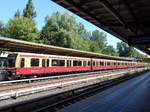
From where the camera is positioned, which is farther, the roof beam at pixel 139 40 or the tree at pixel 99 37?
the tree at pixel 99 37

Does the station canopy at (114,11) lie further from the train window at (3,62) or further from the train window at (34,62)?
the train window at (3,62)

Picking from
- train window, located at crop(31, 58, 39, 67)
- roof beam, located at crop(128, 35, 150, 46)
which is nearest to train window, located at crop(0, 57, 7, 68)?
train window, located at crop(31, 58, 39, 67)

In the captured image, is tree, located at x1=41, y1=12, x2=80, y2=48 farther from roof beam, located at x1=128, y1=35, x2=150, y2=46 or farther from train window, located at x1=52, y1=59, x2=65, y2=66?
roof beam, located at x1=128, y1=35, x2=150, y2=46

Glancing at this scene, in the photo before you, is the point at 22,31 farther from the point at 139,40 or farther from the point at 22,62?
the point at 139,40

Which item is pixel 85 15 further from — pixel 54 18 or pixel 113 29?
pixel 54 18

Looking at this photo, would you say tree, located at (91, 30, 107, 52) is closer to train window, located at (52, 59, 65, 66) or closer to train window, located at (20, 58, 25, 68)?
→ train window, located at (52, 59, 65, 66)

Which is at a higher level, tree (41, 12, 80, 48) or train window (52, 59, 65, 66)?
tree (41, 12, 80, 48)

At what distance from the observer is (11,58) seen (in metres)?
30.4

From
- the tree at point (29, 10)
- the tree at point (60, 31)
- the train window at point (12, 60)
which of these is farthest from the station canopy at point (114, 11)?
the tree at point (29, 10)

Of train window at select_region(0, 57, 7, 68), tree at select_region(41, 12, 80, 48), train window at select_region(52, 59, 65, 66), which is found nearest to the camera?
train window at select_region(0, 57, 7, 68)

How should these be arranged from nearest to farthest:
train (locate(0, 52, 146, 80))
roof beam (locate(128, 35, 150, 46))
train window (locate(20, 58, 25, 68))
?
roof beam (locate(128, 35, 150, 46)) < train (locate(0, 52, 146, 80)) < train window (locate(20, 58, 25, 68))

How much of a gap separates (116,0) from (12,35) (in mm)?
71213

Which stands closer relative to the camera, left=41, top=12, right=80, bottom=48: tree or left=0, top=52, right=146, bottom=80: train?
left=0, top=52, right=146, bottom=80: train

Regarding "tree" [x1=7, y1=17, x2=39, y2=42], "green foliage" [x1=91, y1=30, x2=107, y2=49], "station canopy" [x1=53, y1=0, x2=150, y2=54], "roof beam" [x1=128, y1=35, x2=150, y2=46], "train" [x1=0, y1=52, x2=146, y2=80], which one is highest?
"green foliage" [x1=91, y1=30, x2=107, y2=49]
